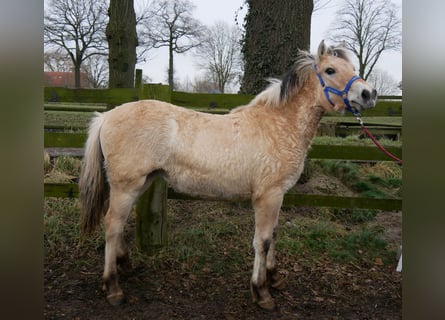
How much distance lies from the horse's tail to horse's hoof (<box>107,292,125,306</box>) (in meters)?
0.65

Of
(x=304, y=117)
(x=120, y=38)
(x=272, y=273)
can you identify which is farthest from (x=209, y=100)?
(x=120, y=38)

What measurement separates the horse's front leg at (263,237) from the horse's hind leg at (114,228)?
3.78ft

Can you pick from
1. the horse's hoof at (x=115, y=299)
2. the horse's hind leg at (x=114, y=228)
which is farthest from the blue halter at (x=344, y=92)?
the horse's hoof at (x=115, y=299)

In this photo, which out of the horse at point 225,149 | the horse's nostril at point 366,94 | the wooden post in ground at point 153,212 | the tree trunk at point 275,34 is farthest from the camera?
the tree trunk at point 275,34

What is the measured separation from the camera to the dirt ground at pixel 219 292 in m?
3.12

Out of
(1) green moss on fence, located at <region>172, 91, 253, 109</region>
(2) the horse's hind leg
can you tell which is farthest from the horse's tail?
(1) green moss on fence, located at <region>172, 91, 253, 109</region>

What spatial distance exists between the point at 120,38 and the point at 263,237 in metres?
4.49

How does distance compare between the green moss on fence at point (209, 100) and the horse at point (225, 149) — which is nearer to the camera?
the horse at point (225, 149)

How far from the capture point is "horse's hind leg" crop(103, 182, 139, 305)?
313cm

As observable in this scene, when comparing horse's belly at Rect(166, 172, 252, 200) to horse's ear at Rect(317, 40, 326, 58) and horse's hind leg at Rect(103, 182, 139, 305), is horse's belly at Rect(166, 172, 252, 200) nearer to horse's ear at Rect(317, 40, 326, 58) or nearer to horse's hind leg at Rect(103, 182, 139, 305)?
horse's hind leg at Rect(103, 182, 139, 305)

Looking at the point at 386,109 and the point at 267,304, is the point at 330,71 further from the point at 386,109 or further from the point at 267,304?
the point at 267,304

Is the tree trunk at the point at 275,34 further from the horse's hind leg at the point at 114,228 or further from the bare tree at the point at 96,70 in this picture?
the bare tree at the point at 96,70

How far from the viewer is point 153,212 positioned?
12.9 ft
